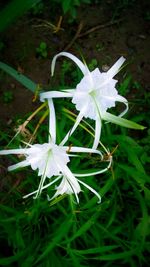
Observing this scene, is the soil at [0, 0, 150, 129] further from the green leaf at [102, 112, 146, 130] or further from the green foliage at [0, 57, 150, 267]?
the green leaf at [102, 112, 146, 130]

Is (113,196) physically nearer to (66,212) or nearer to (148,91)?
(66,212)

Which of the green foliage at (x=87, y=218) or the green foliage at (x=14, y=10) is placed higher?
the green foliage at (x=14, y=10)

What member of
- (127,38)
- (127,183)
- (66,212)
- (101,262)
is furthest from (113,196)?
(127,38)

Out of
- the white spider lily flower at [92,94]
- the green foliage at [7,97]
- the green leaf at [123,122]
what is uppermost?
the white spider lily flower at [92,94]

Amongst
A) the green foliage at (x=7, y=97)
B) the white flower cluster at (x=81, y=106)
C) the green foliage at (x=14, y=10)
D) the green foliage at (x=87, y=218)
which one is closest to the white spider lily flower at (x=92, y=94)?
the white flower cluster at (x=81, y=106)

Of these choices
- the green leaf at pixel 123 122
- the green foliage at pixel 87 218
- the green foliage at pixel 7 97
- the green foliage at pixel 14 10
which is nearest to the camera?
the green leaf at pixel 123 122

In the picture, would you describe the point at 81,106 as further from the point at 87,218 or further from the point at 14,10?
the point at 87,218

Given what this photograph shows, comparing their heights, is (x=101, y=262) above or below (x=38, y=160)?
below

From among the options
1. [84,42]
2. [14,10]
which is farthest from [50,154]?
[84,42]

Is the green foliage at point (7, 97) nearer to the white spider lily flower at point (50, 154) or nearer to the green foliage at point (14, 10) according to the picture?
the green foliage at point (14, 10)
